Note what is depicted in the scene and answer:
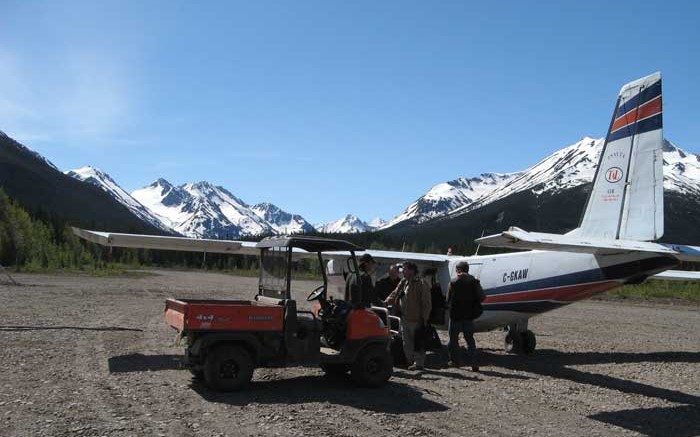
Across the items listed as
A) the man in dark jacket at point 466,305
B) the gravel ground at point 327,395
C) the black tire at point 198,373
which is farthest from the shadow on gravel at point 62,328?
the man in dark jacket at point 466,305

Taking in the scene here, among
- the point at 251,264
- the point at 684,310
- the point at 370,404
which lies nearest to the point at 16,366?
the point at 370,404

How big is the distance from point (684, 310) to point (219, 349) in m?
31.5

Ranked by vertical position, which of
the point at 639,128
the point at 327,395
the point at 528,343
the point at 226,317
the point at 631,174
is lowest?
the point at 327,395

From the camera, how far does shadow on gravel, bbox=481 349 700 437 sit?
806 centimetres

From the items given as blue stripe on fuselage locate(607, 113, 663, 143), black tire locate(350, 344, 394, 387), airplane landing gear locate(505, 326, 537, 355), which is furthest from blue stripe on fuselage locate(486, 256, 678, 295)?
black tire locate(350, 344, 394, 387)

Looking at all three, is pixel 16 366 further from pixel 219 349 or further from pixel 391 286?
pixel 391 286

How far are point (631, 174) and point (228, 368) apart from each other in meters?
8.13

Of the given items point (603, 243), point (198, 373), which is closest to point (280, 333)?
point (198, 373)

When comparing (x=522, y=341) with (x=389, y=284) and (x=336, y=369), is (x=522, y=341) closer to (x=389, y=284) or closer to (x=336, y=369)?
(x=389, y=284)

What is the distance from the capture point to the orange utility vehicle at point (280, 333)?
898cm

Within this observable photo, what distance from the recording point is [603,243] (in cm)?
1004

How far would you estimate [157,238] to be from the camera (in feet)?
44.2

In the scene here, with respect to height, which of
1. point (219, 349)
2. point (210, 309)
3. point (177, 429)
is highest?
point (210, 309)

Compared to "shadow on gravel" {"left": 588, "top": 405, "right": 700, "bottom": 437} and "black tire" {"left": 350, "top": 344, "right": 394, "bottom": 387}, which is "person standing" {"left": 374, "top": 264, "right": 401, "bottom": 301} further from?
"shadow on gravel" {"left": 588, "top": 405, "right": 700, "bottom": 437}
